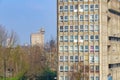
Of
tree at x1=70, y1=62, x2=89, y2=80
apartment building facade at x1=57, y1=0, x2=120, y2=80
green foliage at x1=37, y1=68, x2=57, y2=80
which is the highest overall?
apartment building facade at x1=57, y1=0, x2=120, y2=80

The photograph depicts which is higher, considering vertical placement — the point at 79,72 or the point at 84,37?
the point at 84,37

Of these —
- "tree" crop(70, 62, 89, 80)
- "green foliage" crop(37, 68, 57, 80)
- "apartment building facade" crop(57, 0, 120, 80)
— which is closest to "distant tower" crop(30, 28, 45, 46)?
"green foliage" crop(37, 68, 57, 80)

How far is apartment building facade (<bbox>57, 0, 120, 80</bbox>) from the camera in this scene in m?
62.1

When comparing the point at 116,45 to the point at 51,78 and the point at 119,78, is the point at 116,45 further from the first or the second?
the point at 51,78

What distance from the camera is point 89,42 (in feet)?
204

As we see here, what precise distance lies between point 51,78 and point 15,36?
659 inches

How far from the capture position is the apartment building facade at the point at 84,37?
6209cm

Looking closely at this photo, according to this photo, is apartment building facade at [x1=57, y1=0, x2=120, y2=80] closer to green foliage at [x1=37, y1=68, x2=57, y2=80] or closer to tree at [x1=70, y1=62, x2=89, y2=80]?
tree at [x1=70, y1=62, x2=89, y2=80]

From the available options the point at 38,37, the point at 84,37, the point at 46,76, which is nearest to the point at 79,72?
the point at 84,37

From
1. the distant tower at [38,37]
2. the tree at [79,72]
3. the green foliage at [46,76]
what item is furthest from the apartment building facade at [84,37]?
the distant tower at [38,37]

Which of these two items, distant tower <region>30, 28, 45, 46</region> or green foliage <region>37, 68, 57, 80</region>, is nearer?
green foliage <region>37, 68, 57, 80</region>

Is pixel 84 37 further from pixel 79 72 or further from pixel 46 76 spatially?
pixel 46 76

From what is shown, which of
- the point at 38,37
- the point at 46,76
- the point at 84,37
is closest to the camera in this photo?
the point at 84,37

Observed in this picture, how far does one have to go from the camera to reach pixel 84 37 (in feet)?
205
